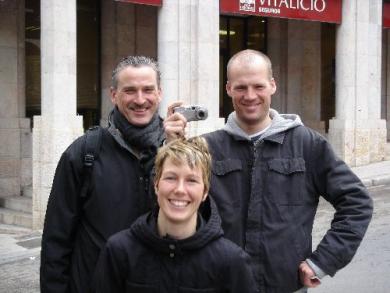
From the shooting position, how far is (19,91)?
12164 millimetres

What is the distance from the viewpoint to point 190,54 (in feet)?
40.3

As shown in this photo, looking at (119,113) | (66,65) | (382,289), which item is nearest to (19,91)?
(66,65)

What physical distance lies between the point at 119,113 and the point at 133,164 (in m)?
0.26

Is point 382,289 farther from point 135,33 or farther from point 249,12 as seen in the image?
point 135,33

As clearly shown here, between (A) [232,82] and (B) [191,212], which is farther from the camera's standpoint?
(A) [232,82]

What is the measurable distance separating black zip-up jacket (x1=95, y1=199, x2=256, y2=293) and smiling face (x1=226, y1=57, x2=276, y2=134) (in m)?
0.65

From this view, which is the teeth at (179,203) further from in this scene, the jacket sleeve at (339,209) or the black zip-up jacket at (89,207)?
the jacket sleeve at (339,209)

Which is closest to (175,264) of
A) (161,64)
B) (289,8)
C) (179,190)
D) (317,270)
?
(179,190)

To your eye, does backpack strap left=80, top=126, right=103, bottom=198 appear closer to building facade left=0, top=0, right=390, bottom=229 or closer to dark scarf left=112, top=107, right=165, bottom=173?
dark scarf left=112, top=107, right=165, bottom=173

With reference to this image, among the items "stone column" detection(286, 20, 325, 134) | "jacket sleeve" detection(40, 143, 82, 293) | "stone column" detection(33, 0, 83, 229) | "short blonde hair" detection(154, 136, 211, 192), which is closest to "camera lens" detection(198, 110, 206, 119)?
"short blonde hair" detection(154, 136, 211, 192)

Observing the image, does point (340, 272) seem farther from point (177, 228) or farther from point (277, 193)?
point (177, 228)

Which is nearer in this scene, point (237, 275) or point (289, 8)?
point (237, 275)

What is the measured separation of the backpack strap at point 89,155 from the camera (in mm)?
2959

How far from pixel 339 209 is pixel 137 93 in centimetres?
110
